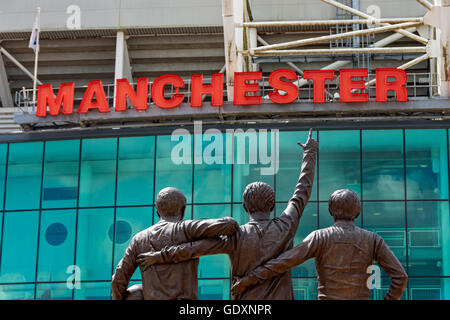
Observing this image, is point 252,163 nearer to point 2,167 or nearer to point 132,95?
point 132,95

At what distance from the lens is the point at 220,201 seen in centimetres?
3578

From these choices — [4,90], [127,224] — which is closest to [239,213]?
[127,224]

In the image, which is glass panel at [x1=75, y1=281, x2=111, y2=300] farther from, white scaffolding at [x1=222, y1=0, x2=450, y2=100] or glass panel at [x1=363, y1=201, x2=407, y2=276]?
glass panel at [x1=363, y1=201, x2=407, y2=276]

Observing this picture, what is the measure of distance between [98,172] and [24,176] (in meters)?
3.29

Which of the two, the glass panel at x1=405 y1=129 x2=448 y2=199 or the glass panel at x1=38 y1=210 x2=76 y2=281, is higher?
the glass panel at x1=405 y1=129 x2=448 y2=199

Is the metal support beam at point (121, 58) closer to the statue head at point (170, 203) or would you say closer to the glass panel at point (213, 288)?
the glass panel at point (213, 288)

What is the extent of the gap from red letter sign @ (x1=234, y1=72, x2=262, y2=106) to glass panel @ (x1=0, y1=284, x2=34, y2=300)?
1155cm

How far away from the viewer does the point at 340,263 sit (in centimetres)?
1116

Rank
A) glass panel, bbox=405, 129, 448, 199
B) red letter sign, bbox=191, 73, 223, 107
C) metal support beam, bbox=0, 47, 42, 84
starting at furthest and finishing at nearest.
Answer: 1. metal support beam, bbox=0, 47, 42, 84
2. red letter sign, bbox=191, 73, 223, 107
3. glass panel, bbox=405, 129, 448, 199

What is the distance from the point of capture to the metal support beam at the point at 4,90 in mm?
47281

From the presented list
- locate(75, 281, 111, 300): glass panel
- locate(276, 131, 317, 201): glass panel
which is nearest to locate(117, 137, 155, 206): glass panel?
locate(75, 281, 111, 300): glass panel

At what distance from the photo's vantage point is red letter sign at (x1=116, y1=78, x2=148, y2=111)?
38.3 m

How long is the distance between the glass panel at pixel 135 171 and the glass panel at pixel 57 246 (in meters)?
2.39

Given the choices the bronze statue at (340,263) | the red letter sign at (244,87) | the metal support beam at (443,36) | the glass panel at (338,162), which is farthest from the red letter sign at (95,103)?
the bronze statue at (340,263)
